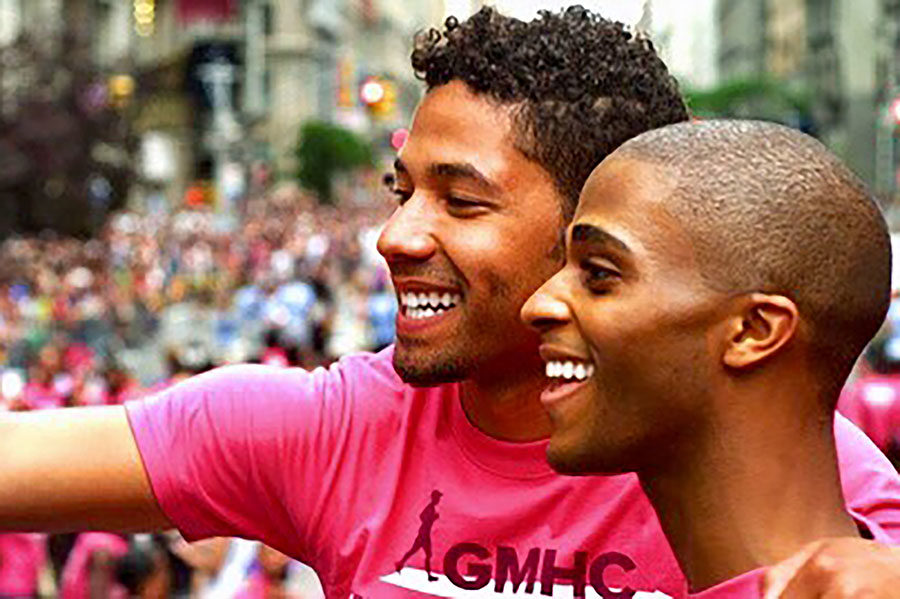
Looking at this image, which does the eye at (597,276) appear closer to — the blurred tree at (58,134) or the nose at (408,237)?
Result: the nose at (408,237)

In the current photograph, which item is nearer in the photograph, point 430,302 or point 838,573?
point 838,573

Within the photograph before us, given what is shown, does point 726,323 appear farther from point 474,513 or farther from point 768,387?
point 474,513

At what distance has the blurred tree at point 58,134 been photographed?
42.9 meters

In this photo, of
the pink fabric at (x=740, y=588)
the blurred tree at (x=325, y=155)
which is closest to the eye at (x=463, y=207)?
the pink fabric at (x=740, y=588)

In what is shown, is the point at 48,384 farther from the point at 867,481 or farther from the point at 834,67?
the point at 834,67

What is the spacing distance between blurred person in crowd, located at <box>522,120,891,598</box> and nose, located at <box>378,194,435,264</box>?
596 mm

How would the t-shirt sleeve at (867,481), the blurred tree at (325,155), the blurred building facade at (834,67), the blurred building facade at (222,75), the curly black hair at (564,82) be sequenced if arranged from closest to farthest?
the t-shirt sleeve at (867,481) < the curly black hair at (564,82) < the blurred building facade at (222,75) < the blurred tree at (325,155) < the blurred building facade at (834,67)

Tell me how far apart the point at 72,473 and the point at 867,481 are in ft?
3.77

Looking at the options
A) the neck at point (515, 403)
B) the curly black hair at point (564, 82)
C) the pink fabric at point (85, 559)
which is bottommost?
the pink fabric at point (85, 559)

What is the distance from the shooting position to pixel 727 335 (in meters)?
2.31

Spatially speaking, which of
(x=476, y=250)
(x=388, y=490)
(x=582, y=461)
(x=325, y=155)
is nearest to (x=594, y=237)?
(x=582, y=461)

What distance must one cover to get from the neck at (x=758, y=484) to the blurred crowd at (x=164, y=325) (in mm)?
4812

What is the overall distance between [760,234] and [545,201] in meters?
0.79

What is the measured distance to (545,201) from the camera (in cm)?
305
